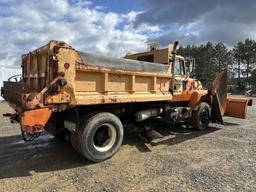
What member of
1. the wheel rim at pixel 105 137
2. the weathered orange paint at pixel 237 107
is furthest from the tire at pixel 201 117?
the wheel rim at pixel 105 137

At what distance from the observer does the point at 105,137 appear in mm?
6156

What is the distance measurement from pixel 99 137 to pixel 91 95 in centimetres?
99

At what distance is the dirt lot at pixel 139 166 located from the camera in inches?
183

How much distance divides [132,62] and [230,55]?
137 feet

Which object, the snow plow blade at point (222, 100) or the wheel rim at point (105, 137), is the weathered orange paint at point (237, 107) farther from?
the wheel rim at point (105, 137)

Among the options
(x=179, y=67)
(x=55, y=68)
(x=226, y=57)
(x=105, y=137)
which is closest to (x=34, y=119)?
(x=55, y=68)

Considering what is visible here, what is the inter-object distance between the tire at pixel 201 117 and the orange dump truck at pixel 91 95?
1.69 ft

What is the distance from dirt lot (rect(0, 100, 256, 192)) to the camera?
466 cm

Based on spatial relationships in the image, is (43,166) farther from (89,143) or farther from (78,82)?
(78,82)

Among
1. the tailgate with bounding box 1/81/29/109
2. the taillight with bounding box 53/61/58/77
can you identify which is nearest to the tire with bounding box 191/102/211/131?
the taillight with bounding box 53/61/58/77

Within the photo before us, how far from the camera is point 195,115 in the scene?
8.92 metres

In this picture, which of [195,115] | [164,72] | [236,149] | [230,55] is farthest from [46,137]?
[230,55]

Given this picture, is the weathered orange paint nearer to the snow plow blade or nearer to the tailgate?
the snow plow blade

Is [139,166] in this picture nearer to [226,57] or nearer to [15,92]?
[15,92]
